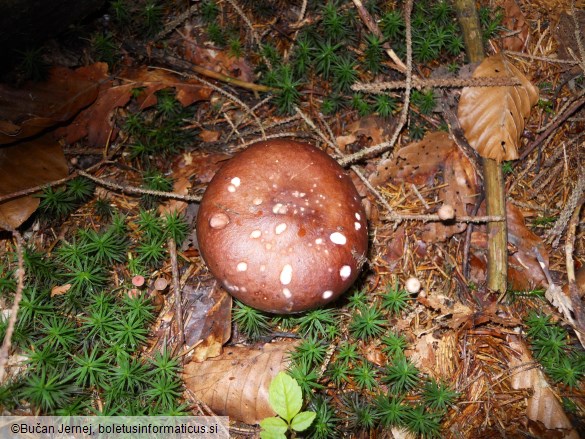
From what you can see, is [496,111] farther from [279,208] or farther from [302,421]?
[302,421]

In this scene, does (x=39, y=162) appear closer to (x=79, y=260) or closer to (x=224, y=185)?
(x=79, y=260)

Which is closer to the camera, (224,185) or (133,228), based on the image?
(224,185)

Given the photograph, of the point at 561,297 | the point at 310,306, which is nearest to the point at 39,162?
the point at 310,306

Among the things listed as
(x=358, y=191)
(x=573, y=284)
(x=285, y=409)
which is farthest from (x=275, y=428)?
(x=573, y=284)

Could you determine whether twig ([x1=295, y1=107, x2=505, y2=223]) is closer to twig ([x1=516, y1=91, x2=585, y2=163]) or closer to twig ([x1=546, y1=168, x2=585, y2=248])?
twig ([x1=546, y1=168, x2=585, y2=248])

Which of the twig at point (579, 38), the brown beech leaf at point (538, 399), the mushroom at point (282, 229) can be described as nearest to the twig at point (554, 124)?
the twig at point (579, 38)
